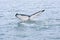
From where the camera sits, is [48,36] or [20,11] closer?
[48,36]

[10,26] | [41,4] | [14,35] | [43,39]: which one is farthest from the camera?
[41,4]

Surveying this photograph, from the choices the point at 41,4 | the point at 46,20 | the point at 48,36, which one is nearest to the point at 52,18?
the point at 46,20

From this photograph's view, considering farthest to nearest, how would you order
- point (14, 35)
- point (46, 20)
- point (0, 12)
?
point (0, 12) → point (46, 20) → point (14, 35)

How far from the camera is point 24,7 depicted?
25.2 meters

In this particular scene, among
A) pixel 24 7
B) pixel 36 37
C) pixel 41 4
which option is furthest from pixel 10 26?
pixel 41 4

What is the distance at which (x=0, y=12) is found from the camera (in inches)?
905

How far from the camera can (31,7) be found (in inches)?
1000

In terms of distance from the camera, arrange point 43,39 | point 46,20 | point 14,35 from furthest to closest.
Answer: point 46,20
point 14,35
point 43,39

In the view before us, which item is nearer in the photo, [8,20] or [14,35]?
[14,35]

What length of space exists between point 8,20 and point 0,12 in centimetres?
357

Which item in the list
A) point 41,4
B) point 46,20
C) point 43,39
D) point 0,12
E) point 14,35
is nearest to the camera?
point 43,39

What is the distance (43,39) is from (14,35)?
6.10 ft

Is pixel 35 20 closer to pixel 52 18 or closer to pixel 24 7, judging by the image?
pixel 52 18

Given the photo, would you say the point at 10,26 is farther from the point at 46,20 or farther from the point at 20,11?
the point at 20,11
